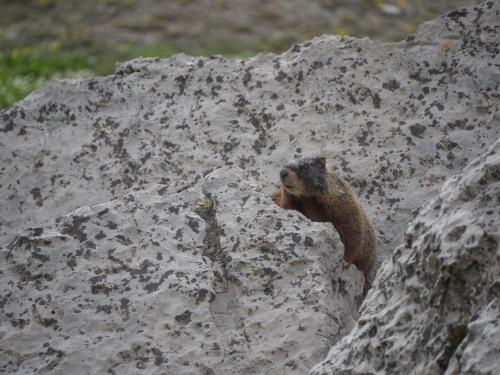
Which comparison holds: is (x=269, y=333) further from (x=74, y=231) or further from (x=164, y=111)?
(x=164, y=111)

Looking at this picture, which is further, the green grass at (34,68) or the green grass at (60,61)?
the green grass at (60,61)

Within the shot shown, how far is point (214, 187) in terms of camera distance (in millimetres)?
5348

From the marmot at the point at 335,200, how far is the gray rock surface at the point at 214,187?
0.17 m

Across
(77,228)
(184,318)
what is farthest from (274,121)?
(184,318)

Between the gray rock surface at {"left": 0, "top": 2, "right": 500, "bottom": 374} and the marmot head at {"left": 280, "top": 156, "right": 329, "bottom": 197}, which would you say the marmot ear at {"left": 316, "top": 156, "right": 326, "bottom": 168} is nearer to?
the marmot head at {"left": 280, "top": 156, "right": 329, "bottom": 197}

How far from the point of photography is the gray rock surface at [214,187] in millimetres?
4465

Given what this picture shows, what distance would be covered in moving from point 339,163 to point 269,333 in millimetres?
2188

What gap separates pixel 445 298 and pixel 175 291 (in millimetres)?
1966

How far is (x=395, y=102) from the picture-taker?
20.6 ft

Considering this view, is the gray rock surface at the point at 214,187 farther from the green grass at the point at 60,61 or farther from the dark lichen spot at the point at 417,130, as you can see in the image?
the green grass at the point at 60,61

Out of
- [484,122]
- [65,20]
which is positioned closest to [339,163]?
[484,122]

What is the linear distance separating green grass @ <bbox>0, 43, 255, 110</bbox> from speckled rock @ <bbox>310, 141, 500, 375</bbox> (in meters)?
8.23

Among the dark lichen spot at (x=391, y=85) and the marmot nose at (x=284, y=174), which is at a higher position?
the dark lichen spot at (x=391, y=85)

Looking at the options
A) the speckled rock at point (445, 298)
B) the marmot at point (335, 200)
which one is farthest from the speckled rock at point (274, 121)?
the speckled rock at point (445, 298)
